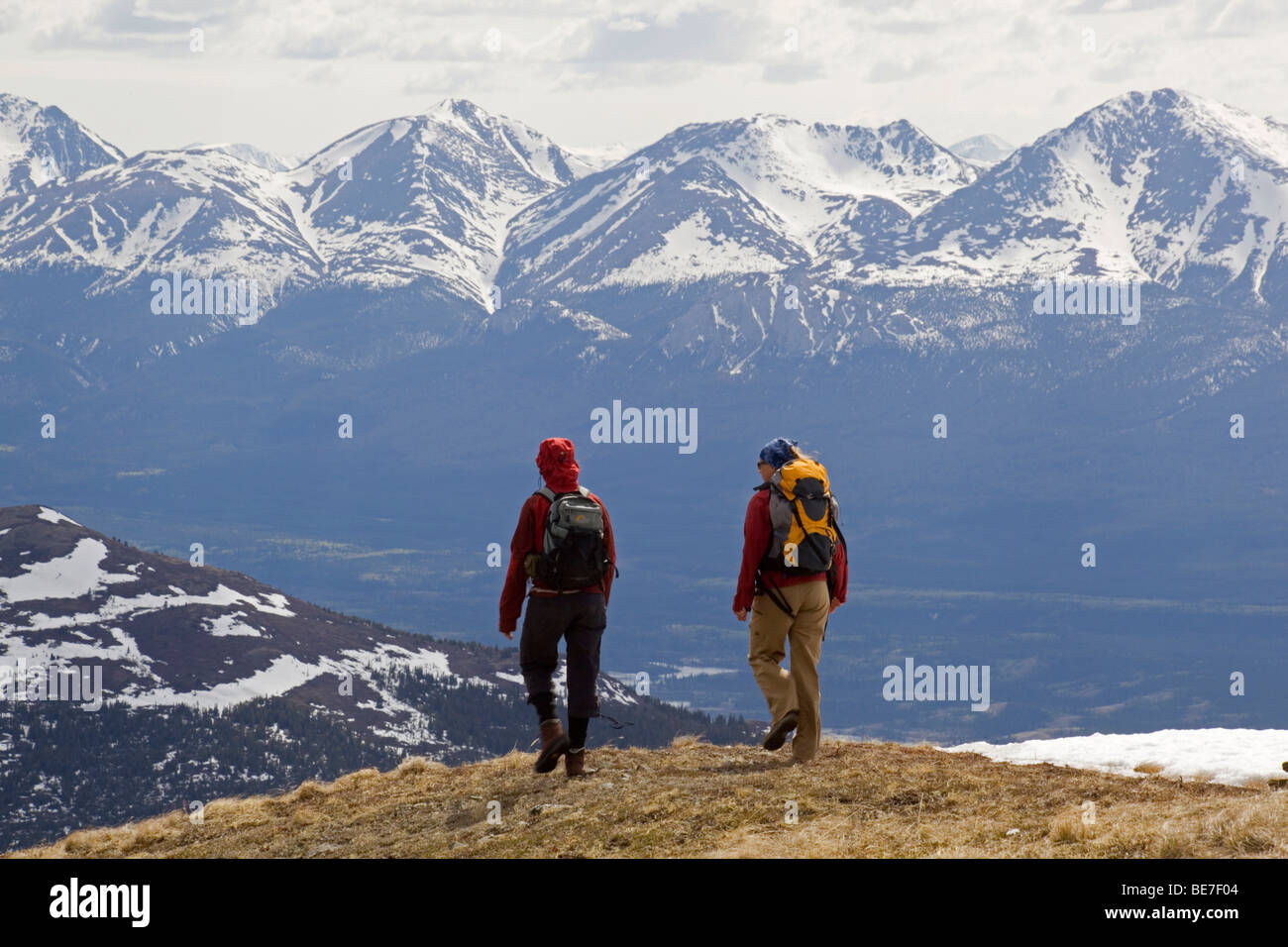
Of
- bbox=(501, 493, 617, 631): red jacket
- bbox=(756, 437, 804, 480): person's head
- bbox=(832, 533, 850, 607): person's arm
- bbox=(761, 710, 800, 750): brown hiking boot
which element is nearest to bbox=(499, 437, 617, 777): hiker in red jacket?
bbox=(501, 493, 617, 631): red jacket

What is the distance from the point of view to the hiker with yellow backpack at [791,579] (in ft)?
61.0

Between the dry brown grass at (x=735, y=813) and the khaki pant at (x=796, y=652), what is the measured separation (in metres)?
0.57

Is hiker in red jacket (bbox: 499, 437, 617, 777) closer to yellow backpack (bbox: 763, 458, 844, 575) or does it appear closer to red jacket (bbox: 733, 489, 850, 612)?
red jacket (bbox: 733, 489, 850, 612)

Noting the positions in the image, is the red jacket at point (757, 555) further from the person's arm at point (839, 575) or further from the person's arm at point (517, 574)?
the person's arm at point (517, 574)

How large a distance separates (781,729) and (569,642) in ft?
Answer: 10.8

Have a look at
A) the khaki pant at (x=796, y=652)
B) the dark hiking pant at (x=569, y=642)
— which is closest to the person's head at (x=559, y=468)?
the dark hiking pant at (x=569, y=642)

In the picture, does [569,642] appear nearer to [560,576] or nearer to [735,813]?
[560,576]

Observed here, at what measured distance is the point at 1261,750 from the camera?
22.7 m

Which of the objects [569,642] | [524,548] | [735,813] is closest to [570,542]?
[524,548]

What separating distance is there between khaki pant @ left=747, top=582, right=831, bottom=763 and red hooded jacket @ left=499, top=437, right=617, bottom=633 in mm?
2348
